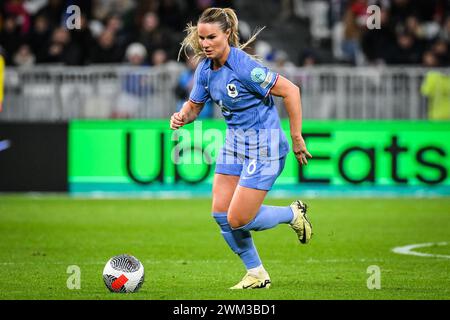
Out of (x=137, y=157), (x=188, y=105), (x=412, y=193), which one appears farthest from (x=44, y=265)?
(x=412, y=193)

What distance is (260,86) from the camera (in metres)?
9.30

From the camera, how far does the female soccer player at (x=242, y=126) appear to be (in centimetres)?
Result: 930

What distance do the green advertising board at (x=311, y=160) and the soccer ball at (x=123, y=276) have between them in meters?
10.2

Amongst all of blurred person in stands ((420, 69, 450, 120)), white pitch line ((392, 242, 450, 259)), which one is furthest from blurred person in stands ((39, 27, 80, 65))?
white pitch line ((392, 242, 450, 259))

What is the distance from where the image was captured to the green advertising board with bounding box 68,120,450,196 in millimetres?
19750

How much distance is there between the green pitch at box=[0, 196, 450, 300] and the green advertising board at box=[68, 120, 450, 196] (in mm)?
607

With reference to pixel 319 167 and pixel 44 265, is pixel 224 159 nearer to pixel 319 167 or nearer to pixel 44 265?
pixel 44 265

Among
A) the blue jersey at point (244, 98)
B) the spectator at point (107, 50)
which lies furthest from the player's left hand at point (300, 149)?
the spectator at point (107, 50)

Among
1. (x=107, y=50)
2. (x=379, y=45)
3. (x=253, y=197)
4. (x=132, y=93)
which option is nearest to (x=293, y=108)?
(x=253, y=197)

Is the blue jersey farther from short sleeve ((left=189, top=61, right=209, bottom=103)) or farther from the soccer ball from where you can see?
the soccer ball

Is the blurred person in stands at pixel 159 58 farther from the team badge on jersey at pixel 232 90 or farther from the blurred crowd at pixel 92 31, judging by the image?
the team badge on jersey at pixel 232 90

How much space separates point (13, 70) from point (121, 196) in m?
2.98

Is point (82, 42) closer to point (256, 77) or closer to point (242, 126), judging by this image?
point (242, 126)
